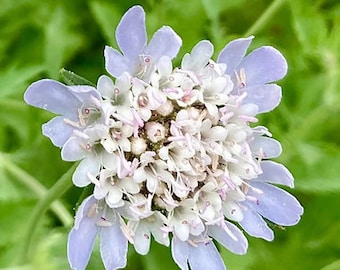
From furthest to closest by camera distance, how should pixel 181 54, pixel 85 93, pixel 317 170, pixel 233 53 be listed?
1. pixel 181 54
2. pixel 317 170
3. pixel 233 53
4. pixel 85 93

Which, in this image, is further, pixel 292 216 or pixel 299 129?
pixel 299 129

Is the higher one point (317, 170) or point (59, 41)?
point (59, 41)

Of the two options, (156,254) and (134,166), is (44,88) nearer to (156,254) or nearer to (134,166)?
(134,166)

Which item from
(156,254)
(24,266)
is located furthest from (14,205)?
(156,254)

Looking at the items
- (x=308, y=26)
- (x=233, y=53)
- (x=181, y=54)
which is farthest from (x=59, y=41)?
(x=233, y=53)

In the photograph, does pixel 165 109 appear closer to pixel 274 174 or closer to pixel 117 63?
pixel 117 63

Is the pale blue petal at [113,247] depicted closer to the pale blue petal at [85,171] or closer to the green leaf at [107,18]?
the pale blue petal at [85,171]

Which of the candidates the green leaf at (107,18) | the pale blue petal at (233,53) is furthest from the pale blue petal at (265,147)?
the green leaf at (107,18)
